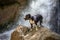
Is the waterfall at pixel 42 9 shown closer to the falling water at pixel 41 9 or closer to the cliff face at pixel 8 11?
the falling water at pixel 41 9

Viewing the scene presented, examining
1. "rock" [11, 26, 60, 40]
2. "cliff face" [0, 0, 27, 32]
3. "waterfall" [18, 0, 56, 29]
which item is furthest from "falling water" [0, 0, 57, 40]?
"rock" [11, 26, 60, 40]

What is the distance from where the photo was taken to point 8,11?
9.87 ft

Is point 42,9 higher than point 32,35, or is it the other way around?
point 42,9

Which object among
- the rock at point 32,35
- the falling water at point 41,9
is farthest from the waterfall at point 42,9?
the rock at point 32,35

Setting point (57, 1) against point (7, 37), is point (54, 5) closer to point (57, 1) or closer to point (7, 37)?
point (57, 1)

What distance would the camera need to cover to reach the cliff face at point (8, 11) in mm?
2898

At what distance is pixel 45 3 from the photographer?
3.01m

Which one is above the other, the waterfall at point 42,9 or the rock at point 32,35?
the waterfall at point 42,9

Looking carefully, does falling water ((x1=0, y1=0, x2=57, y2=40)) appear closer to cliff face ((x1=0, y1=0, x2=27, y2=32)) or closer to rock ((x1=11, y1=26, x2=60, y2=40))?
cliff face ((x1=0, y1=0, x2=27, y2=32))

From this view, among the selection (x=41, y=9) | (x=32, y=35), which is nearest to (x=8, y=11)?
(x=41, y=9)

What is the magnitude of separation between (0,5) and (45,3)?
85cm

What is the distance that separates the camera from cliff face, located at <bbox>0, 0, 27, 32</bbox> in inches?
114

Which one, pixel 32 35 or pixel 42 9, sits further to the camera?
pixel 42 9

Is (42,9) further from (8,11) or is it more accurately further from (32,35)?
(32,35)
